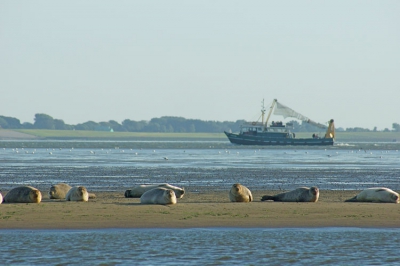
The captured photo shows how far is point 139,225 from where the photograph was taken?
1403cm

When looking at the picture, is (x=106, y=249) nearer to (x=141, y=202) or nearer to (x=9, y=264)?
(x=9, y=264)

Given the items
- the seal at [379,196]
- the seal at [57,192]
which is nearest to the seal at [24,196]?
the seal at [57,192]

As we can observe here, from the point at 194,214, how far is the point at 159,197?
5.93 ft

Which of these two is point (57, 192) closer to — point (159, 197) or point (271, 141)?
point (159, 197)

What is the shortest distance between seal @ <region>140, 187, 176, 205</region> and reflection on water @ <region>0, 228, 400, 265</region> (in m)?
3.28

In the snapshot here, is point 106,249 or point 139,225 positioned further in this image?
point 139,225

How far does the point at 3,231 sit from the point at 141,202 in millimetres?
4670

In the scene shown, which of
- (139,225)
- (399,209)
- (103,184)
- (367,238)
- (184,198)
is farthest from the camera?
(103,184)

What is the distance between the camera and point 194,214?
15.3 m

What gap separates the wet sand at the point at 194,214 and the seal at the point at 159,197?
0.24 metres

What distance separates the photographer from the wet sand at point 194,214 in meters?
14.1

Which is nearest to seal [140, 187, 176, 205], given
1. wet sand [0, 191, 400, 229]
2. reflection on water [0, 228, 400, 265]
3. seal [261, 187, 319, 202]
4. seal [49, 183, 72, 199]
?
wet sand [0, 191, 400, 229]

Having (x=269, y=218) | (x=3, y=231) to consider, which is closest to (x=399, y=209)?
(x=269, y=218)

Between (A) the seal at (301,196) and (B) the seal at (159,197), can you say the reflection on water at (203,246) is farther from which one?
(A) the seal at (301,196)
